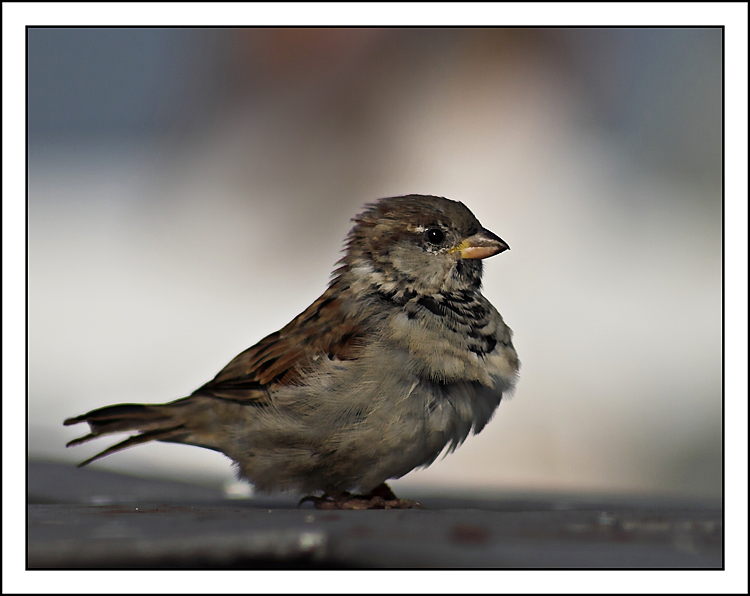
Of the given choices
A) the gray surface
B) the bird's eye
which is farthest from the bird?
the gray surface

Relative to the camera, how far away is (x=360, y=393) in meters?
1.85

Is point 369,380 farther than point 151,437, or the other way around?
point 151,437

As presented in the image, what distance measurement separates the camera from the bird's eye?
2.07 meters

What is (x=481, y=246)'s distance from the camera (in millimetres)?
2039

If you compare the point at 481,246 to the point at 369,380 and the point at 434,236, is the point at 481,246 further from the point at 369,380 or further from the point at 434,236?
the point at 369,380

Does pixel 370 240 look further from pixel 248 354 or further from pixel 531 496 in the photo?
pixel 531 496

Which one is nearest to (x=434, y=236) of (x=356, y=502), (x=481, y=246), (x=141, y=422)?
(x=481, y=246)

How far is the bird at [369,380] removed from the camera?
182 cm

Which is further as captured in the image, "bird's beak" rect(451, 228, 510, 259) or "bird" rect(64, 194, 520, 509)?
"bird's beak" rect(451, 228, 510, 259)

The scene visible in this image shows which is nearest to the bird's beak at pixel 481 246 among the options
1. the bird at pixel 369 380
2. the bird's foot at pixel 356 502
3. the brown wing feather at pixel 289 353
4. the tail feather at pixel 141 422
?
the bird at pixel 369 380

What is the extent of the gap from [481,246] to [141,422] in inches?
40.0

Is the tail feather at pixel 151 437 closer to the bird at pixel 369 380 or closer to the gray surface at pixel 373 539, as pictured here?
the bird at pixel 369 380

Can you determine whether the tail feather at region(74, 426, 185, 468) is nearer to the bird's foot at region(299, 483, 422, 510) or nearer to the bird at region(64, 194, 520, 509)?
the bird at region(64, 194, 520, 509)

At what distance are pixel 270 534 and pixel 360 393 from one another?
55 cm
